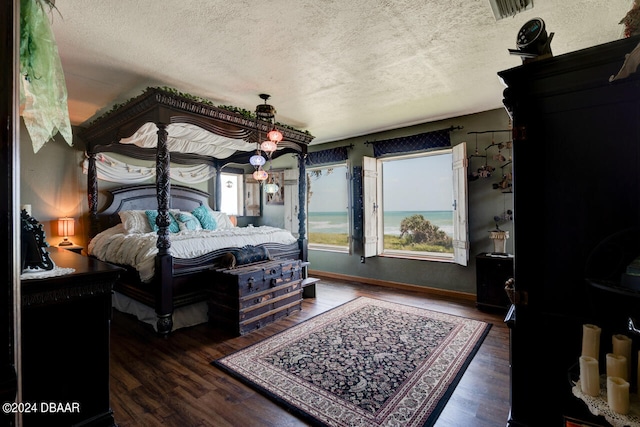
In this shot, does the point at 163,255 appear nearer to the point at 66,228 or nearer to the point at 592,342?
the point at 66,228

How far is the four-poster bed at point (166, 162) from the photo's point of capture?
2922 millimetres

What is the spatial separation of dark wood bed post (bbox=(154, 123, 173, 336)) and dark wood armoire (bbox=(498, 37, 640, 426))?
285 cm

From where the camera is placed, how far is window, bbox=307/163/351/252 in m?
6.13

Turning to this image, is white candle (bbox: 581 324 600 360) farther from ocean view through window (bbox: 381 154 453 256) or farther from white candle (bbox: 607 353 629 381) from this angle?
ocean view through window (bbox: 381 154 453 256)

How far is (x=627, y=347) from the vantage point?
1.02m

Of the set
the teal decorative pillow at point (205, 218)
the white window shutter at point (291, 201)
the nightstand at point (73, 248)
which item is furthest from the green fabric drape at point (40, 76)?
the white window shutter at point (291, 201)

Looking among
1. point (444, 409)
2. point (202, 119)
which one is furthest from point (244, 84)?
point (444, 409)

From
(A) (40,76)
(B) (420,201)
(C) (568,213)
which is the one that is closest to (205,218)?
(A) (40,76)

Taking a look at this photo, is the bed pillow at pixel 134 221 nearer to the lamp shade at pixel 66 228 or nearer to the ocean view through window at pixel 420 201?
the lamp shade at pixel 66 228

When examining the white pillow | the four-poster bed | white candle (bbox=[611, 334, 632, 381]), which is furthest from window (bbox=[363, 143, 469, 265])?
white candle (bbox=[611, 334, 632, 381])

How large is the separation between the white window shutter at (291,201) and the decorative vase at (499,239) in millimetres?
3434

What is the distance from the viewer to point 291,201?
6.04 m

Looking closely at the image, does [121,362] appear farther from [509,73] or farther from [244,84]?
[509,73]

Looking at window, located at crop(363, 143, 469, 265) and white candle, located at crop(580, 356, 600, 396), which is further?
window, located at crop(363, 143, 469, 265)
